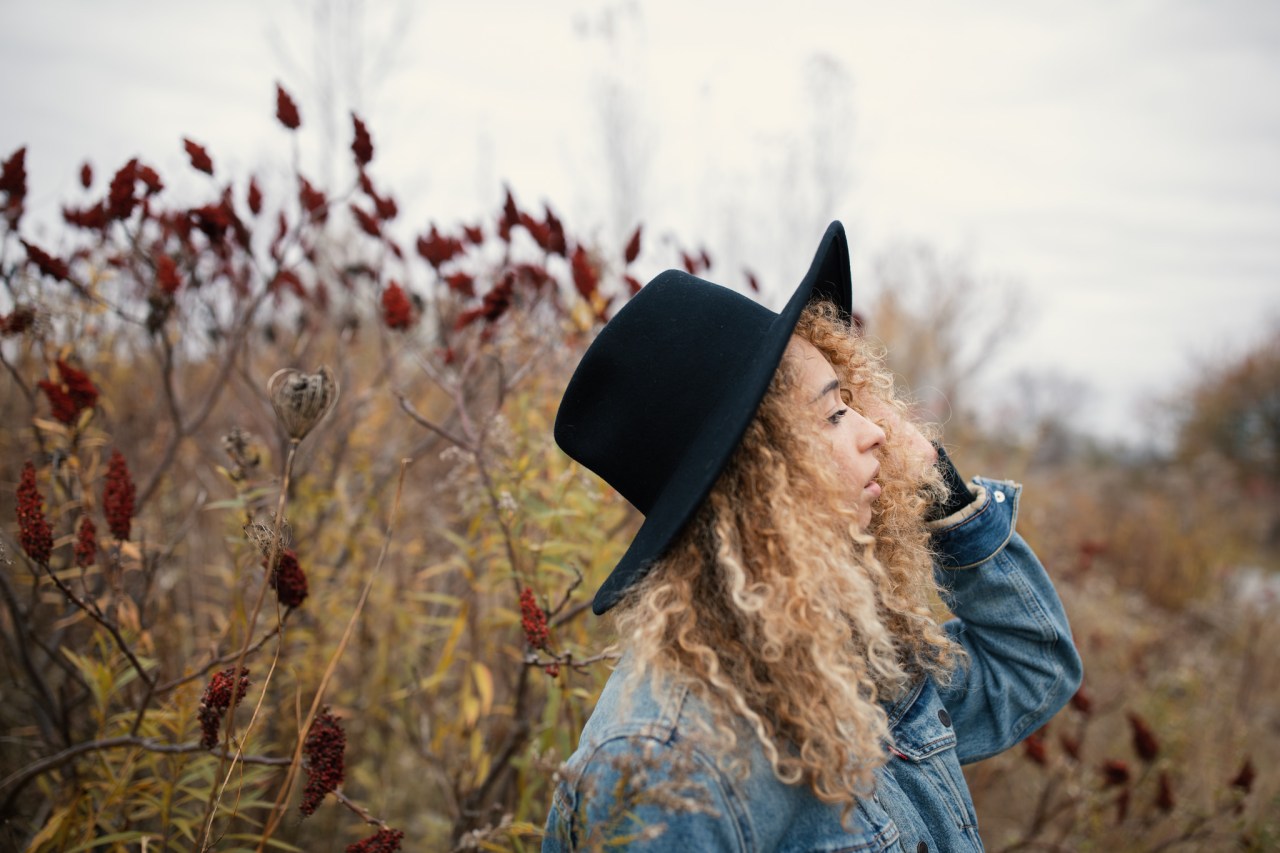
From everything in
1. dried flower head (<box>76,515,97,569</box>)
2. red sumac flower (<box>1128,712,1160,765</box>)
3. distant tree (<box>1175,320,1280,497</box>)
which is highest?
distant tree (<box>1175,320,1280,497</box>)

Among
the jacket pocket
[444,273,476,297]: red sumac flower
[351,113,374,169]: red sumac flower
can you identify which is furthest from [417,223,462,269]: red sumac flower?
the jacket pocket

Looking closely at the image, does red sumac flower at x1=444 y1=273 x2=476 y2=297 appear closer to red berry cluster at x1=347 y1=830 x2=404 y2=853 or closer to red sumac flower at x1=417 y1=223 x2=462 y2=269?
red sumac flower at x1=417 y1=223 x2=462 y2=269

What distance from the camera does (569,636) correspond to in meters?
2.26

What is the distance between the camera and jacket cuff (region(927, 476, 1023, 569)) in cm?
153

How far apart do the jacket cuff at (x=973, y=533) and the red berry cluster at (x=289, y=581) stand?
3.81 ft

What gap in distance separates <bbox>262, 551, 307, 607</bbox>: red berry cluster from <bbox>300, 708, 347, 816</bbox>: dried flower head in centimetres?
20

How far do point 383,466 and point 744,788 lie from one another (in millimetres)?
2325

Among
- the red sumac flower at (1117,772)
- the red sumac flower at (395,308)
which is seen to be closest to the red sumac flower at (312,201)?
the red sumac flower at (395,308)

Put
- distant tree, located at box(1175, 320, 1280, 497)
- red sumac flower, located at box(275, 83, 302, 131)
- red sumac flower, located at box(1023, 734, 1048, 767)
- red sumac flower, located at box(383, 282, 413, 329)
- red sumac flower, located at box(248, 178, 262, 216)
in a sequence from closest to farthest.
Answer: red sumac flower, located at box(383, 282, 413, 329) < red sumac flower, located at box(275, 83, 302, 131) < red sumac flower, located at box(248, 178, 262, 216) < red sumac flower, located at box(1023, 734, 1048, 767) < distant tree, located at box(1175, 320, 1280, 497)

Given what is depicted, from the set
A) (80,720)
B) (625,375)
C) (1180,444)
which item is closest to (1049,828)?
(625,375)

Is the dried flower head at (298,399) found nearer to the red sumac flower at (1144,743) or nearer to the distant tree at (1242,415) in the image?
the red sumac flower at (1144,743)

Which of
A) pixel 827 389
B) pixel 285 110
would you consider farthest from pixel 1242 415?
pixel 285 110

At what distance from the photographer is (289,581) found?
1.35 m

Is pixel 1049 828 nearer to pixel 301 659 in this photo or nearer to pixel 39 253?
pixel 301 659
